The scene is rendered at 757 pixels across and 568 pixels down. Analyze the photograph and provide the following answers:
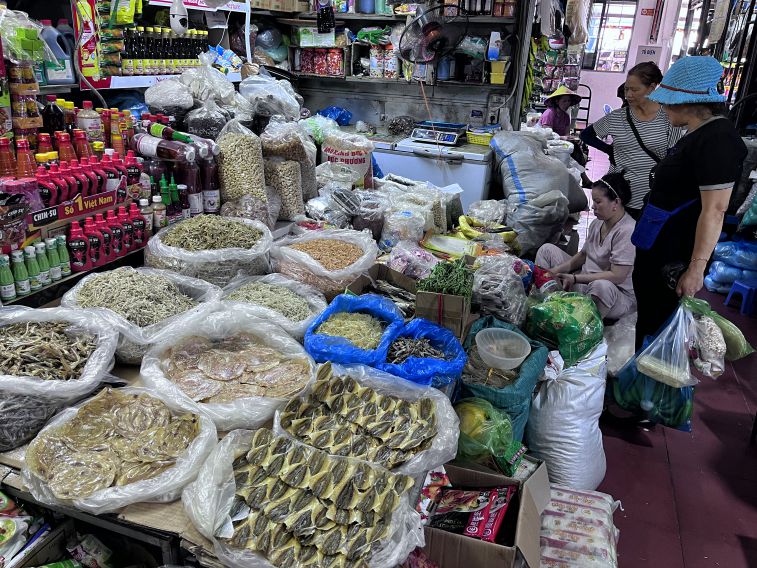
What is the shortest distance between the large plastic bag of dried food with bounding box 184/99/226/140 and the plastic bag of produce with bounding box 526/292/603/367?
1.77 m

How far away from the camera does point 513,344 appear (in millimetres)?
2180

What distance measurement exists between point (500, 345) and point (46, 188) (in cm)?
171

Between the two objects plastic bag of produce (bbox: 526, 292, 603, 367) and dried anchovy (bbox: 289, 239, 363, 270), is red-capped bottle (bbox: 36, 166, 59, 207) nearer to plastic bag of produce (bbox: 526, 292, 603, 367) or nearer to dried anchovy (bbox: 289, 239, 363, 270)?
Result: dried anchovy (bbox: 289, 239, 363, 270)

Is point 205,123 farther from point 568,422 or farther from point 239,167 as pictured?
point 568,422

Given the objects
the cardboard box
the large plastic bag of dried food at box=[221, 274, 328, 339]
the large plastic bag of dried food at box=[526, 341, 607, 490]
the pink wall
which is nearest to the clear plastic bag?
the large plastic bag of dried food at box=[526, 341, 607, 490]

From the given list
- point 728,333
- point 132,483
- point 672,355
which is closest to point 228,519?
point 132,483

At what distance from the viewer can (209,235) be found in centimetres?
228

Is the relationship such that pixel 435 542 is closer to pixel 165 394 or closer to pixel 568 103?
pixel 165 394

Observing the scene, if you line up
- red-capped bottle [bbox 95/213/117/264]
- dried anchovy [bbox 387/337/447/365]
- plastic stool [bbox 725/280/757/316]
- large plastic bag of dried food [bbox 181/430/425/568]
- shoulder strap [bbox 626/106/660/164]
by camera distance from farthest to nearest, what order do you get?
1. plastic stool [bbox 725/280/757/316]
2. shoulder strap [bbox 626/106/660/164]
3. red-capped bottle [bbox 95/213/117/264]
4. dried anchovy [bbox 387/337/447/365]
5. large plastic bag of dried food [bbox 181/430/425/568]

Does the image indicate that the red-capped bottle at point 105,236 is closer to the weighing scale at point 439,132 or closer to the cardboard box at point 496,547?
the cardboard box at point 496,547

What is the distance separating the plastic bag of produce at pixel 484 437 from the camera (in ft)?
6.18

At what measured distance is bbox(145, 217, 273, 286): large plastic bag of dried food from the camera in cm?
218

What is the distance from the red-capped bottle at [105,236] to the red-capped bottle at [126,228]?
0.22ft

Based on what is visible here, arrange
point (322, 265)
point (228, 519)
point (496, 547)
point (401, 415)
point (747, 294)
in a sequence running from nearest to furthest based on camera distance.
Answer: point (228, 519), point (496, 547), point (401, 415), point (322, 265), point (747, 294)
